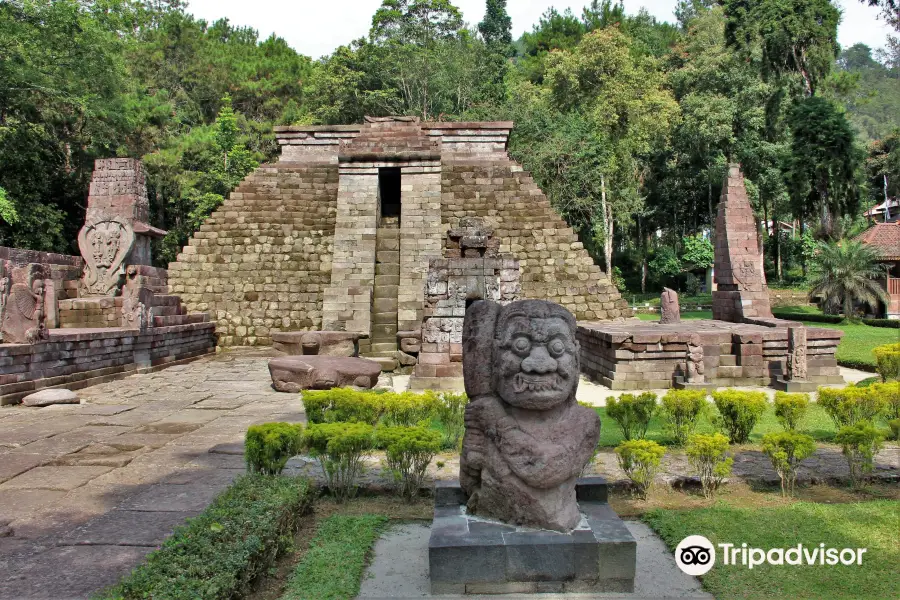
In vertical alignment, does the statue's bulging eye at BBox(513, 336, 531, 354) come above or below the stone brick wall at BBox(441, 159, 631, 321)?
below

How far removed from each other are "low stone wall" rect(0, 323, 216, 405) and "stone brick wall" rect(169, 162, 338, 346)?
1.77 metres

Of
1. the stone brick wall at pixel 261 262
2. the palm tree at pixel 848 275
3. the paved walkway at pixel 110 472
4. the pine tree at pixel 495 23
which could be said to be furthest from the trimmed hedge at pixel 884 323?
the pine tree at pixel 495 23

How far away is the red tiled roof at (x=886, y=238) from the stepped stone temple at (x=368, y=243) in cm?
1567

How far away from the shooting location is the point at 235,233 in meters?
17.1

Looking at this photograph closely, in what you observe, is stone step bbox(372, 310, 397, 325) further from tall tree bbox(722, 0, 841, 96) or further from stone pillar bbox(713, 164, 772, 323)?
tall tree bbox(722, 0, 841, 96)

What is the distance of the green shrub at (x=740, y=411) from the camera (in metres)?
6.52

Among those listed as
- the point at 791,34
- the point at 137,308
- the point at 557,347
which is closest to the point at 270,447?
the point at 557,347

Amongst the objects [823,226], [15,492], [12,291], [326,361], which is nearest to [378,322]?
[326,361]

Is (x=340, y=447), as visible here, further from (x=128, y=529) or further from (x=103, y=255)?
(x=103, y=255)

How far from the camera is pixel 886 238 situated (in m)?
24.8

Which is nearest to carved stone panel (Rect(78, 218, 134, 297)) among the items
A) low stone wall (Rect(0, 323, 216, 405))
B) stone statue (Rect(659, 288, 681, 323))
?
low stone wall (Rect(0, 323, 216, 405))

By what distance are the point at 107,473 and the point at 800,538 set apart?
549 cm

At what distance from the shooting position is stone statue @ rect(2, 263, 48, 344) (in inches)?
360

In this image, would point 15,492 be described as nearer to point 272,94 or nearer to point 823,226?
point 823,226
